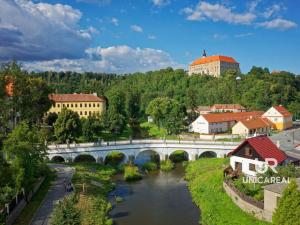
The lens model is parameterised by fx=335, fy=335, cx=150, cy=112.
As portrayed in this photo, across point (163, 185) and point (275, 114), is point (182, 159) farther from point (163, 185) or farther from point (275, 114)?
point (275, 114)

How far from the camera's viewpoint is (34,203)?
104 ft

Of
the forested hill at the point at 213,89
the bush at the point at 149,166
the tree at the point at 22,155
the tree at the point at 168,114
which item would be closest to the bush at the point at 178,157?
the bush at the point at 149,166

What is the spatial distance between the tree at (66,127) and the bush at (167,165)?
14.8 meters

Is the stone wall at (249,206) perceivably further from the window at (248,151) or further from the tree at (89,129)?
the tree at (89,129)

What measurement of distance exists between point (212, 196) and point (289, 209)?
48.4ft

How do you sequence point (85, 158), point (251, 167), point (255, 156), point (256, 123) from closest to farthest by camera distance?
point (255, 156)
point (251, 167)
point (85, 158)
point (256, 123)

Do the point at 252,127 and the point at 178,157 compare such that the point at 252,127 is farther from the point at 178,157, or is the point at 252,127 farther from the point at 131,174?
the point at 131,174

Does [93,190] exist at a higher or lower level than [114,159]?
lower

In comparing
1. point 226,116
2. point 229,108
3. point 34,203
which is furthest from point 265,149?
point 229,108

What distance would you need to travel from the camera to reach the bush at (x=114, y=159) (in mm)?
51556

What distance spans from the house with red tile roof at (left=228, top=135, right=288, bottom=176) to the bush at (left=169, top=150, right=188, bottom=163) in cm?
1625

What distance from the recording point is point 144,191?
39125mm

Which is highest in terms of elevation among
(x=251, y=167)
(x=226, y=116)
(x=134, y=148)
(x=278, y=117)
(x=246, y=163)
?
(x=226, y=116)

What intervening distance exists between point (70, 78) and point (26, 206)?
145173 millimetres
